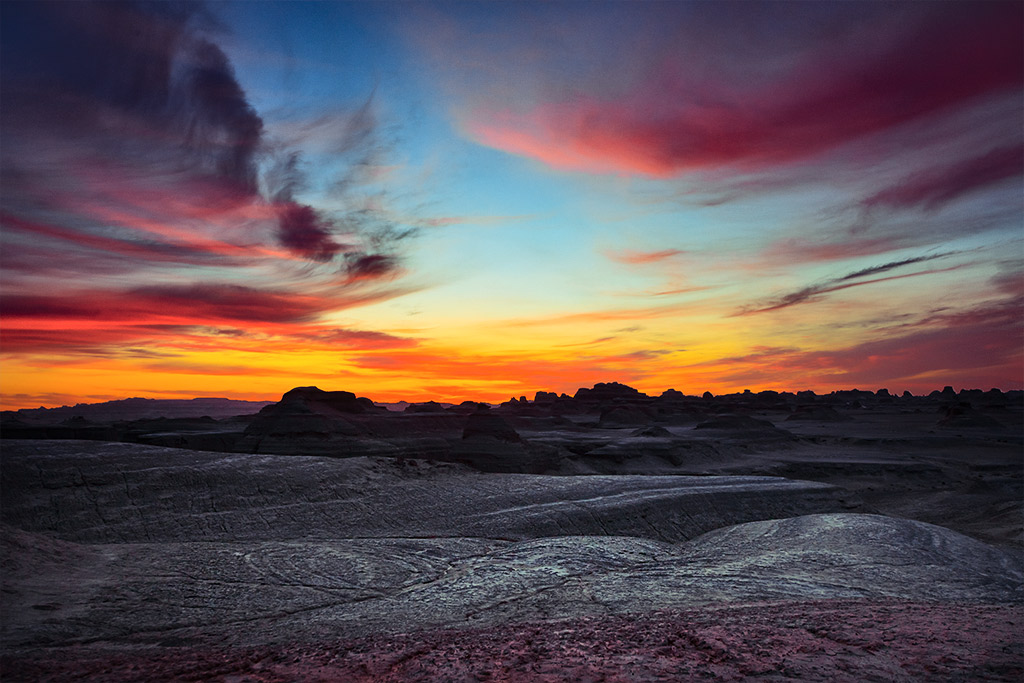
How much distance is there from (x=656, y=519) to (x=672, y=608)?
40.2 feet

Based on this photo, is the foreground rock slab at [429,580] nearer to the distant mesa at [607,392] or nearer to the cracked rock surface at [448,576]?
the cracked rock surface at [448,576]

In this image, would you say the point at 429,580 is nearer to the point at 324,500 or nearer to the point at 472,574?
the point at 472,574

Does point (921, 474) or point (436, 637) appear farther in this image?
point (921, 474)

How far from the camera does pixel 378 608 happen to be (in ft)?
38.9

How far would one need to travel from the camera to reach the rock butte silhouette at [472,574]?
24.4 ft

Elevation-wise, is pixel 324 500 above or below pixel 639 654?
below

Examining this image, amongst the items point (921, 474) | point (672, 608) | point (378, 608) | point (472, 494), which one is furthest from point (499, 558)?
point (921, 474)

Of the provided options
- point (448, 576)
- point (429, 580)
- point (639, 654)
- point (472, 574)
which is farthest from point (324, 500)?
point (639, 654)

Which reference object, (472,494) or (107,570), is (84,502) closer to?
(107,570)

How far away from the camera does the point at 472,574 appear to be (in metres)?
14.0

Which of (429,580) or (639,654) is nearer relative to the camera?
(639,654)

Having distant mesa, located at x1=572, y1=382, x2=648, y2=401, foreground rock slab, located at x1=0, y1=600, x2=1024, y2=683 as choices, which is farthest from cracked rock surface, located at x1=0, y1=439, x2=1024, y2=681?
distant mesa, located at x1=572, y1=382, x2=648, y2=401

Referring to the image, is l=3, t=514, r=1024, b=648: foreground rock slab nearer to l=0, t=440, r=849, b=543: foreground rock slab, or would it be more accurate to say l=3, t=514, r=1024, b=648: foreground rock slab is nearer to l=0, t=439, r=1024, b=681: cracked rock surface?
l=0, t=439, r=1024, b=681: cracked rock surface

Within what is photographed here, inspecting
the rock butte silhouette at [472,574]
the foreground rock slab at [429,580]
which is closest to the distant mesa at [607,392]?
the rock butte silhouette at [472,574]
